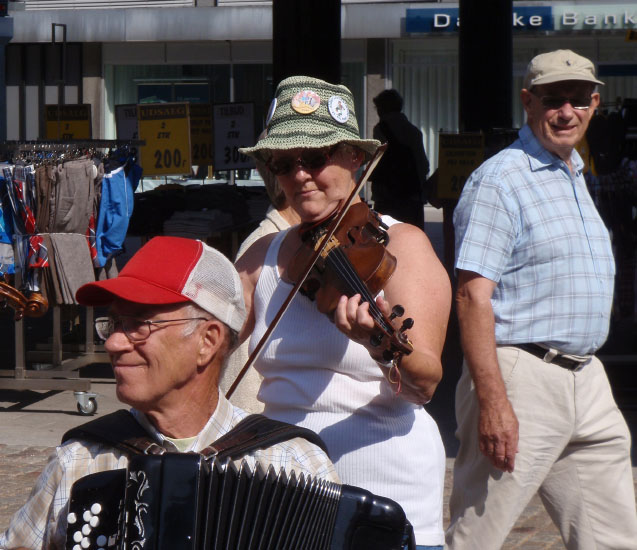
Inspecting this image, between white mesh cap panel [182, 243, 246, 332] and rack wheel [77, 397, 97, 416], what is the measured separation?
553cm

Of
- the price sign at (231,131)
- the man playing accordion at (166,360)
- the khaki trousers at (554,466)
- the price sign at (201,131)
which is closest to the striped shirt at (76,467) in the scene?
the man playing accordion at (166,360)

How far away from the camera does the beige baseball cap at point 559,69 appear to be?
3.75 m

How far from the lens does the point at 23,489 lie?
614 cm

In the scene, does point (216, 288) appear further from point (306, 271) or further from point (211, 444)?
point (306, 271)

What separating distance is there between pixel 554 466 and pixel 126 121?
7065 mm

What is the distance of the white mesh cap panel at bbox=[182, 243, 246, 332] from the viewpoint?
233 centimetres

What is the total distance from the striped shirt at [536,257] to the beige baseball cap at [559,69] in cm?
26

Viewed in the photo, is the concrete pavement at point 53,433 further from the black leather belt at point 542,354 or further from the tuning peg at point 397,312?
the tuning peg at point 397,312

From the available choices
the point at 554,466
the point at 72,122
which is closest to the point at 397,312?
the point at 554,466

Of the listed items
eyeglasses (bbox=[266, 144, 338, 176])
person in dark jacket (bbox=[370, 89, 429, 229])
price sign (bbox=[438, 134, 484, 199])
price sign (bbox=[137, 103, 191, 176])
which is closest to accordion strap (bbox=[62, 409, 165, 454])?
eyeglasses (bbox=[266, 144, 338, 176])

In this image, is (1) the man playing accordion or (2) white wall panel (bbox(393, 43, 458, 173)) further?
(2) white wall panel (bbox(393, 43, 458, 173))

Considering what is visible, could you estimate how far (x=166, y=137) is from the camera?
30.6 ft

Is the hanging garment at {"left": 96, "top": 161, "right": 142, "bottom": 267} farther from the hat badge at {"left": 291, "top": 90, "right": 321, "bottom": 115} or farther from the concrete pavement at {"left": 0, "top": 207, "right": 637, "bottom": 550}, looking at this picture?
the hat badge at {"left": 291, "top": 90, "right": 321, "bottom": 115}

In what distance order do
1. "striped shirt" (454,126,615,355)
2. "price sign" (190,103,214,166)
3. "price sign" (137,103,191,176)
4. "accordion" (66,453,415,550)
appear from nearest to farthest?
"accordion" (66,453,415,550), "striped shirt" (454,126,615,355), "price sign" (137,103,191,176), "price sign" (190,103,214,166)
